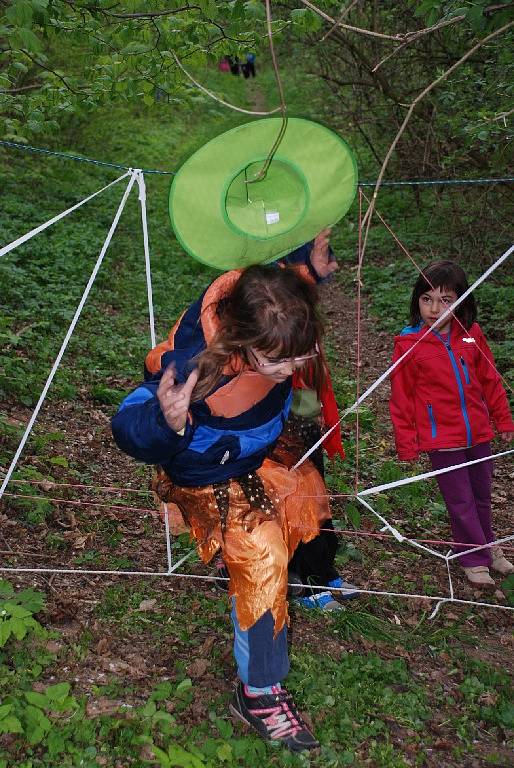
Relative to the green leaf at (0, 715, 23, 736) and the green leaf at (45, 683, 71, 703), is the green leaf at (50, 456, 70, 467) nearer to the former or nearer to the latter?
the green leaf at (45, 683, 71, 703)

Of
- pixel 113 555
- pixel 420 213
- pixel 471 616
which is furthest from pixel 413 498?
pixel 420 213

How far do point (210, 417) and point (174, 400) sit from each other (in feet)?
1.03

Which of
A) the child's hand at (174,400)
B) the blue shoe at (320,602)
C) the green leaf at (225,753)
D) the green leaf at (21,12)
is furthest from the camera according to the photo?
the blue shoe at (320,602)

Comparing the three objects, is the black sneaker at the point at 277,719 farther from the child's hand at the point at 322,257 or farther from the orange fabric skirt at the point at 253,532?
the child's hand at the point at 322,257

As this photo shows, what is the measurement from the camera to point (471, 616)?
323 cm

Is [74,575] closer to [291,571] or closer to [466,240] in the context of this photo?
[291,571]

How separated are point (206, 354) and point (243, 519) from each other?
0.54 m

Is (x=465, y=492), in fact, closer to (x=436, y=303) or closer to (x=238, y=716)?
(x=436, y=303)

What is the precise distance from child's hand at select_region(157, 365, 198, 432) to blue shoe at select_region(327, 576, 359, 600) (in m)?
1.43

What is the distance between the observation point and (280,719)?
7.78 feet

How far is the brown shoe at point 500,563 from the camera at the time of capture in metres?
3.57

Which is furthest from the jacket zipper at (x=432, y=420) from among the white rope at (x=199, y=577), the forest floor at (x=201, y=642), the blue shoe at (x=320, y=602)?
the blue shoe at (x=320, y=602)

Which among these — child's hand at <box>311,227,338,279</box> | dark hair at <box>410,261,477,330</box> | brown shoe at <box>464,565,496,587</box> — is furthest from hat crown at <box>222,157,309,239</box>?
brown shoe at <box>464,565,496,587</box>

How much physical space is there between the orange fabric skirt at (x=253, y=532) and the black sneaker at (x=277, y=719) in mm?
255
